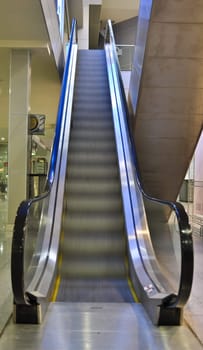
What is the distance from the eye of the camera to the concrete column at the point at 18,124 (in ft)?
26.0

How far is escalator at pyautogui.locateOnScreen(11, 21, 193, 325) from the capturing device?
10.9 feet

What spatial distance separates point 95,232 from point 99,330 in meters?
2.45

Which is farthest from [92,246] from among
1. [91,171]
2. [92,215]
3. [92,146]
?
[92,146]

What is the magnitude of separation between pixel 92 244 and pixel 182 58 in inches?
114

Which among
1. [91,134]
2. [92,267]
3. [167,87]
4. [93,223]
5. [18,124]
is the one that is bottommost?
[92,267]

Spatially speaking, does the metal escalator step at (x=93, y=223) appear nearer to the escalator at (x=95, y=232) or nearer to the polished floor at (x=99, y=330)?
the escalator at (x=95, y=232)

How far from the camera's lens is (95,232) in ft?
18.3

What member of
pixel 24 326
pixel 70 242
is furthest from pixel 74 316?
pixel 70 242

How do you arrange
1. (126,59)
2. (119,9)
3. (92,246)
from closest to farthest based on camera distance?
(92,246) → (126,59) → (119,9)

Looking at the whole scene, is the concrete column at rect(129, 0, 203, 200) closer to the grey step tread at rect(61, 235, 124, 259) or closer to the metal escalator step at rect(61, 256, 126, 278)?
the grey step tread at rect(61, 235, 124, 259)

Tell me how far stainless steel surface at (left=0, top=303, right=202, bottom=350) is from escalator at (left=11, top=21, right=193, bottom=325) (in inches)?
5.4

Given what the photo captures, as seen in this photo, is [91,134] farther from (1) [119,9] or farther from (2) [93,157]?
(1) [119,9]

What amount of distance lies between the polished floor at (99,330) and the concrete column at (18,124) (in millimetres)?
4135

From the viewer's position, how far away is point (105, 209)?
235 inches
